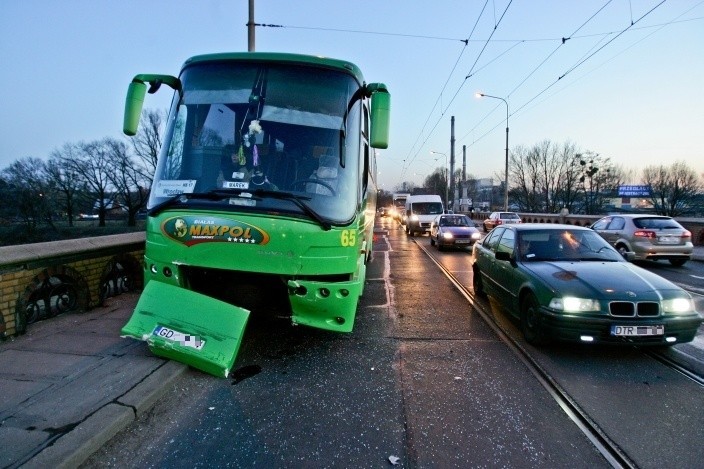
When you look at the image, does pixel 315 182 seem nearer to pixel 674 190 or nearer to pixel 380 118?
pixel 380 118

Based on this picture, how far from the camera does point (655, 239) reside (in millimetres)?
12234

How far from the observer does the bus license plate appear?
4.04 meters

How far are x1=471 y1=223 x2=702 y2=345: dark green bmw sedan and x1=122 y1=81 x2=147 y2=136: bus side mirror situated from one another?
208 inches

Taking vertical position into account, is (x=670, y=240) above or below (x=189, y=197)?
below

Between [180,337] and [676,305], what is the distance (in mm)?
5386

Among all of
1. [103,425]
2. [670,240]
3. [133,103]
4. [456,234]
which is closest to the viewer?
[103,425]

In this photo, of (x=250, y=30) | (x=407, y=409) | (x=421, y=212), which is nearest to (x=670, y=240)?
(x=407, y=409)

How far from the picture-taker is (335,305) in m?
4.32

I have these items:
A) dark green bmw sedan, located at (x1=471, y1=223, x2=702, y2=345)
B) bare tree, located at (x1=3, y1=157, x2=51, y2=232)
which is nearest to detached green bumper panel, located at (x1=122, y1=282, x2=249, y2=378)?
dark green bmw sedan, located at (x1=471, y1=223, x2=702, y2=345)

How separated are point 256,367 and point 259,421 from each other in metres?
1.14

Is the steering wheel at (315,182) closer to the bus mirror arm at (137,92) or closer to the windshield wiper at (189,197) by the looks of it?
the windshield wiper at (189,197)

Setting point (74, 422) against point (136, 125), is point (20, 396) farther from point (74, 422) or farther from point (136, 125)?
point (136, 125)

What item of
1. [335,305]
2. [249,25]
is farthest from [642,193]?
[335,305]

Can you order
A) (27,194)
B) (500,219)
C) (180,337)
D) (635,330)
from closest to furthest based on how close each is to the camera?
(180,337)
(635,330)
(500,219)
(27,194)
